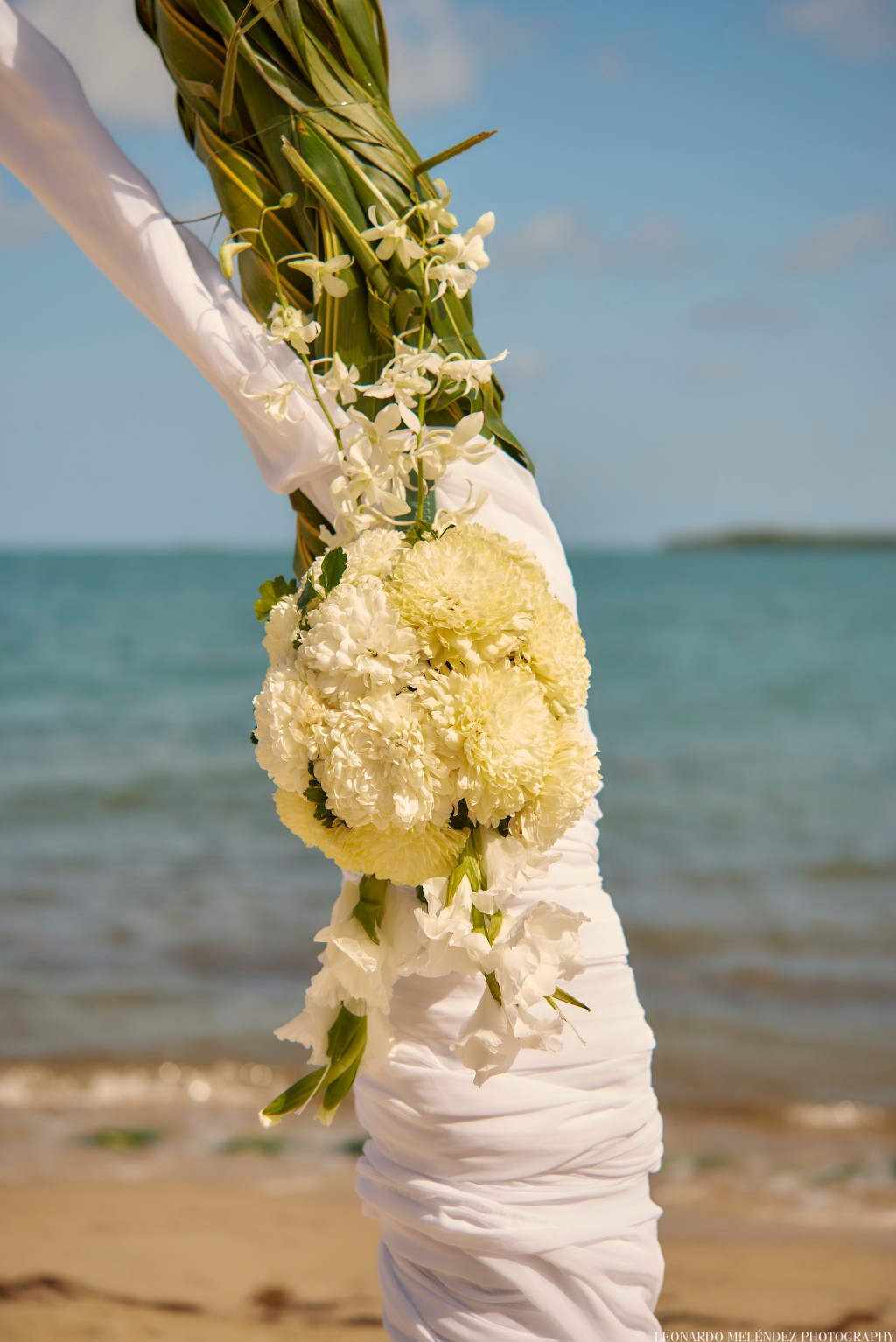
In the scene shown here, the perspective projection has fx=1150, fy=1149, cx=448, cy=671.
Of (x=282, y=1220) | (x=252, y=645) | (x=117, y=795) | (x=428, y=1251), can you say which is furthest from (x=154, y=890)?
(x=252, y=645)

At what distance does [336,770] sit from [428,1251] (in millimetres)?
768

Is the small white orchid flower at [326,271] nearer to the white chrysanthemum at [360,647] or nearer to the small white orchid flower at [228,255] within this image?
the small white orchid flower at [228,255]

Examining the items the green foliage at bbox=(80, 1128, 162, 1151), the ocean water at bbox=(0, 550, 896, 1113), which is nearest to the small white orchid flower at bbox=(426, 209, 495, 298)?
the green foliage at bbox=(80, 1128, 162, 1151)

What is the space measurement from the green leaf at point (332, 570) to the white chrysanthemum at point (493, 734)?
0.17 meters

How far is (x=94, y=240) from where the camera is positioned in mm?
1586

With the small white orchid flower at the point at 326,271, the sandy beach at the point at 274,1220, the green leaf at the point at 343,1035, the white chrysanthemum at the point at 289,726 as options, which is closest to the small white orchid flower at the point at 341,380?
the small white orchid flower at the point at 326,271

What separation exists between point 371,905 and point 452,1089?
12.9 inches

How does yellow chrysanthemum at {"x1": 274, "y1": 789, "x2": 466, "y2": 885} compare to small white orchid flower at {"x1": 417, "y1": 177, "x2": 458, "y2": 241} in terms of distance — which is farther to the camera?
small white orchid flower at {"x1": 417, "y1": 177, "x2": 458, "y2": 241}

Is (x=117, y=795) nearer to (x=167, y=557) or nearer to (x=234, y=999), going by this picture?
(x=234, y=999)

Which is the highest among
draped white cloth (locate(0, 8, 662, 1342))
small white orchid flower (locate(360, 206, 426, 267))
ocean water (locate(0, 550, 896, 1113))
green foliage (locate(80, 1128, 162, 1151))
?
small white orchid flower (locate(360, 206, 426, 267))

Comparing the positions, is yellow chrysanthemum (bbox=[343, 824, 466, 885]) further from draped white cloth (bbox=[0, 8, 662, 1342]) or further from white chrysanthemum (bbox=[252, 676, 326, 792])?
draped white cloth (bbox=[0, 8, 662, 1342])

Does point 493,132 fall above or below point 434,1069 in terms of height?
above

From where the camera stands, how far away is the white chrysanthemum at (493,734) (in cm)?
119

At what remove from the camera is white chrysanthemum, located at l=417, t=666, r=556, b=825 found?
3.92 feet
